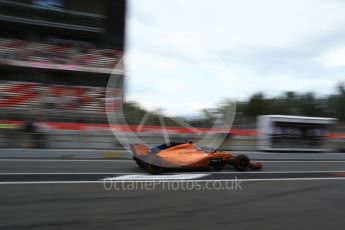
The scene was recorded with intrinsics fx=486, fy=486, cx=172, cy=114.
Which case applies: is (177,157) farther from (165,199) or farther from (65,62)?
(65,62)

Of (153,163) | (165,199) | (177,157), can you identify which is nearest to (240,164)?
(177,157)

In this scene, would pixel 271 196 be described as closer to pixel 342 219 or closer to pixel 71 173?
pixel 342 219

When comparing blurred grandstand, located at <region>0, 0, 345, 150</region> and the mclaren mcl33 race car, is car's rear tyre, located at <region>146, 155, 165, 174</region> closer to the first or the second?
the mclaren mcl33 race car

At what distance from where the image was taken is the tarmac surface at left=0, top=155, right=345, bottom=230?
6.71 m

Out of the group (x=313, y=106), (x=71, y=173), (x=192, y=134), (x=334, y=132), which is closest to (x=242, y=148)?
(x=192, y=134)

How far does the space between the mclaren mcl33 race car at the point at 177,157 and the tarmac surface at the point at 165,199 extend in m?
0.23

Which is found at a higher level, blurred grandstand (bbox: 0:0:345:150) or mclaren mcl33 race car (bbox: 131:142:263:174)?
blurred grandstand (bbox: 0:0:345:150)

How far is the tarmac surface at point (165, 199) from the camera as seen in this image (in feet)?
22.0

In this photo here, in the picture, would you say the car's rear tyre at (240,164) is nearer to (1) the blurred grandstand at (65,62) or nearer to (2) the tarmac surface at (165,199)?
(2) the tarmac surface at (165,199)

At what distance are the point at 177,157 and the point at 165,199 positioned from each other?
354 cm

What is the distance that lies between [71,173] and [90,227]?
576cm

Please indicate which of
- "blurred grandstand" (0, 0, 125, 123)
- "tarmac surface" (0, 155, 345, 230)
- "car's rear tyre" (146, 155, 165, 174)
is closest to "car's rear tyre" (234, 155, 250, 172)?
"tarmac surface" (0, 155, 345, 230)

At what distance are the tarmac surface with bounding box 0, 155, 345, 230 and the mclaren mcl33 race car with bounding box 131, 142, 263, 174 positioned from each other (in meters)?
0.23

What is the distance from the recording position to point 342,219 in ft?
24.0
